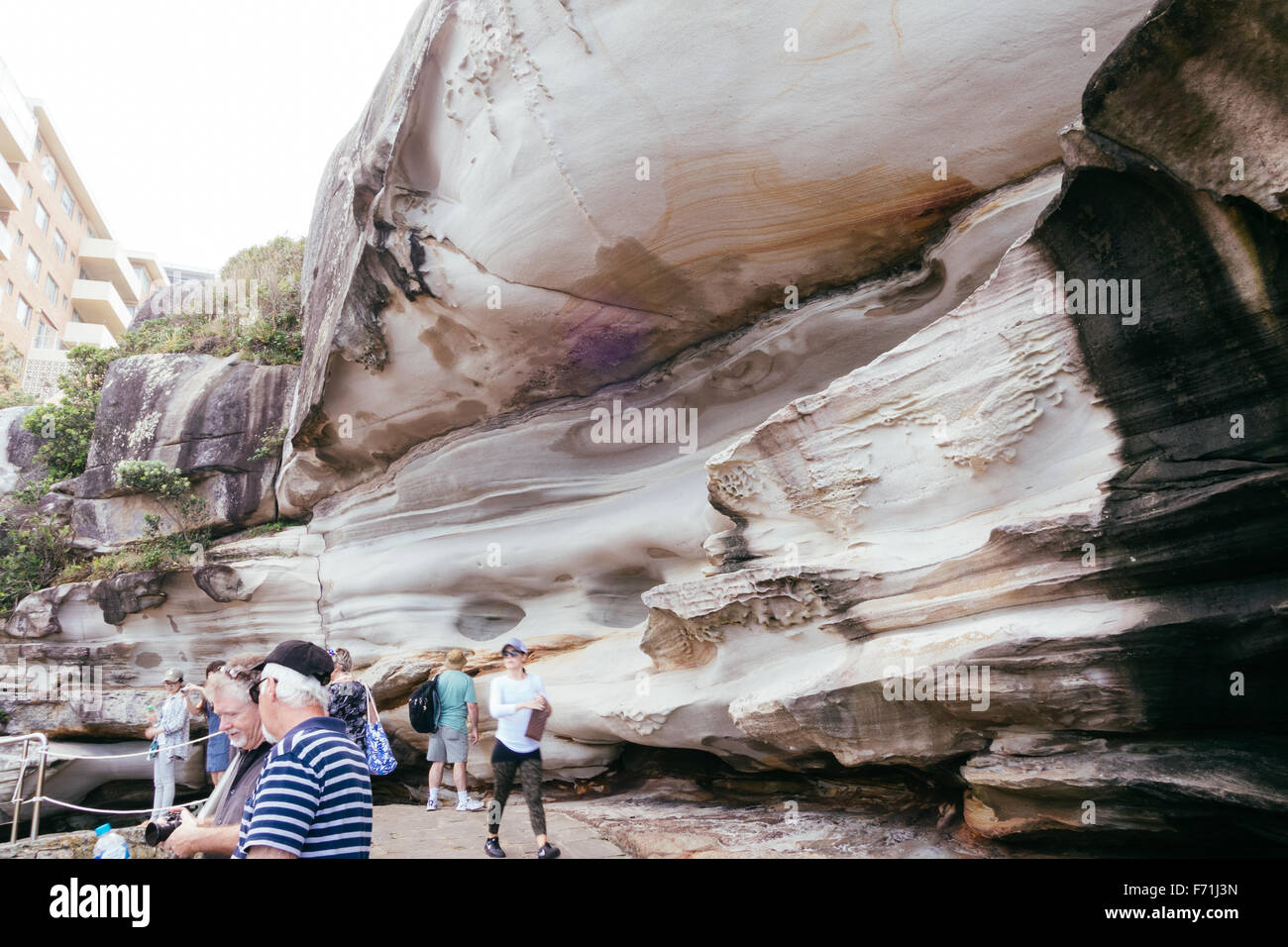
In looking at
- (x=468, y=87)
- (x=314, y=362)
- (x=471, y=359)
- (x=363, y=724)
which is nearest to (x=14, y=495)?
(x=314, y=362)

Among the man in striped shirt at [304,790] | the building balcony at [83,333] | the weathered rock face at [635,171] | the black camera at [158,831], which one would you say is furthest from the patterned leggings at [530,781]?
the building balcony at [83,333]

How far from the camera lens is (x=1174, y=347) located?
138 inches

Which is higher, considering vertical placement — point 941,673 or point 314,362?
point 314,362

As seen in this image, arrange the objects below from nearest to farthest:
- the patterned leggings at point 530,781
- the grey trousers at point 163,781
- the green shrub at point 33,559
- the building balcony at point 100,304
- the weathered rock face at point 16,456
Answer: the patterned leggings at point 530,781, the grey trousers at point 163,781, the green shrub at point 33,559, the weathered rock face at point 16,456, the building balcony at point 100,304

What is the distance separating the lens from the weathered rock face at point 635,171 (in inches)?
200

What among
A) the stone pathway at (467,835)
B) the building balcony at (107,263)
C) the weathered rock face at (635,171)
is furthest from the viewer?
the building balcony at (107,263)

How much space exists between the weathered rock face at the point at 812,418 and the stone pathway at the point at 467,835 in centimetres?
97

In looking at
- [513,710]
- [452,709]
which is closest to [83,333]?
[452,709]

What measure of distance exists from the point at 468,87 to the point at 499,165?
70cm

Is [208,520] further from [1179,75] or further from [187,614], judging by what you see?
[1179,75]

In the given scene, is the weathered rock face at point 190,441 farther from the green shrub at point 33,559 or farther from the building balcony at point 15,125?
the building balcony at point 15,125

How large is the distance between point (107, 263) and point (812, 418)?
34.5 m

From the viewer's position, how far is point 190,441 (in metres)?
9.67
